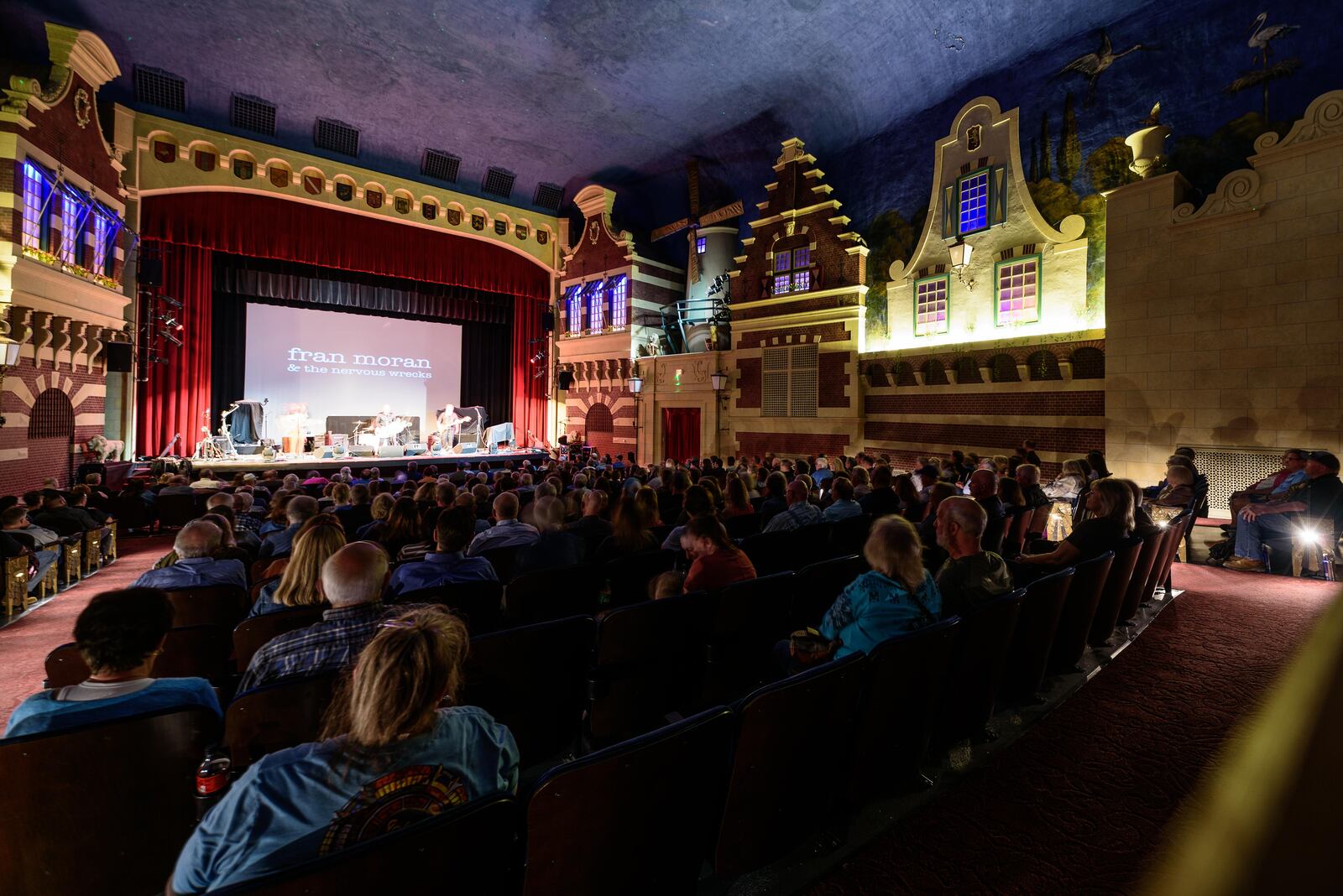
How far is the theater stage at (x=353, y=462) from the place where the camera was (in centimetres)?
1262

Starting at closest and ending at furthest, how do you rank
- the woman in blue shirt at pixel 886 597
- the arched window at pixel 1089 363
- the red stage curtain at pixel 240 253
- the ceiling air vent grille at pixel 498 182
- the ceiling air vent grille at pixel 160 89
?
1. the woman in blue shirt at pixel 886 597
2. the arched window at pixel 1089 363
3. the ceiling air vent grille at pixel 160 89
4. the red stage curtain at pixel 240 253
5. the ceiling air vent grille at pixel 498 182

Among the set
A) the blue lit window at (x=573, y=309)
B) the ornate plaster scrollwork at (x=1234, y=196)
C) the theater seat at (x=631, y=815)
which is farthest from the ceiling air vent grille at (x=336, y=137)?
the theater seat at (x=631, y=815)

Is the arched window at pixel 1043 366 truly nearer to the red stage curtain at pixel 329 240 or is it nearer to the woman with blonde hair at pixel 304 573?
the woman with blonde hair at pixel 304 573

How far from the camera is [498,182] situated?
18875mm

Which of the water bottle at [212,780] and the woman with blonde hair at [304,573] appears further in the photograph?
the woman with blonde hair at [304,573]

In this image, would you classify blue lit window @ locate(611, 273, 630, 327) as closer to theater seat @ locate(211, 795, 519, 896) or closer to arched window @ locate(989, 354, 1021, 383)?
arched window @ locate(989, 354, 1021, 383)

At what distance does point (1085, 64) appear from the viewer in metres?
10.4

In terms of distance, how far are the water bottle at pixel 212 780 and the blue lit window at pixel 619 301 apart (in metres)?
17.7

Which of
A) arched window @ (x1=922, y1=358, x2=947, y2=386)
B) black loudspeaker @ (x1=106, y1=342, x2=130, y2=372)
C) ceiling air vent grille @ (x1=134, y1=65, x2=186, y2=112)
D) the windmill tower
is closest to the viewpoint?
black loudspeaker @ (x1=106, y1=342, x2=130, y2=372)

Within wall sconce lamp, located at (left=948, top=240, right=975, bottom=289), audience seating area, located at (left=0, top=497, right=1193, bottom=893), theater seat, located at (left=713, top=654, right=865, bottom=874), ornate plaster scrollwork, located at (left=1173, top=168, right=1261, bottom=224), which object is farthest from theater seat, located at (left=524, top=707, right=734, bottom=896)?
wall sconce lamp, located at (left=948, top=240, right=975, bottom=289)

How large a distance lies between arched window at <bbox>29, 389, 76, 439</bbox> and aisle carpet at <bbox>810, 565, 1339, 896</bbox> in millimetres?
13371

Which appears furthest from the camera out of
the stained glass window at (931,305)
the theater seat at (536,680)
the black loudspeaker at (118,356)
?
the stained glass window at (931,305)

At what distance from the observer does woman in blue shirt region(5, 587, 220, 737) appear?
5.90 feet

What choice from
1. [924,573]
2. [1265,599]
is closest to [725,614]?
[924,573]
